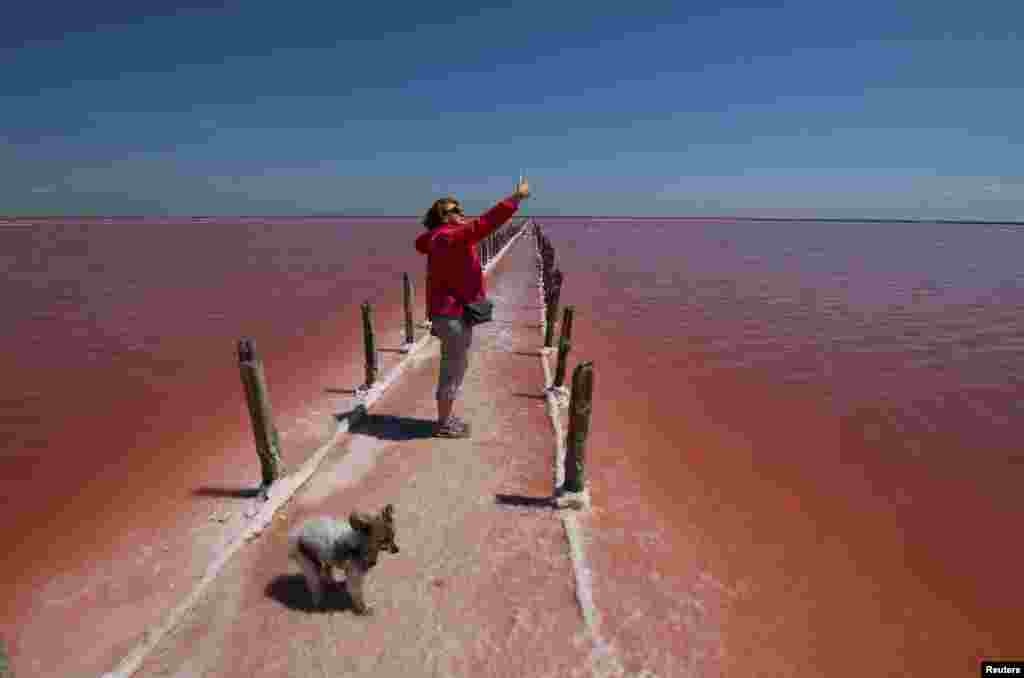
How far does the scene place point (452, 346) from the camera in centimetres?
575

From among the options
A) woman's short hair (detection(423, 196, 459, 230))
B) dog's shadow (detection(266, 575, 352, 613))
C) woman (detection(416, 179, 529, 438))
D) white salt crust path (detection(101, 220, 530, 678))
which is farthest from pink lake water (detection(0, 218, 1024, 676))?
woman's short hair (detection(423, 196, 459, 230))

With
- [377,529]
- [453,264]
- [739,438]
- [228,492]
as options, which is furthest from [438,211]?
[739,438]

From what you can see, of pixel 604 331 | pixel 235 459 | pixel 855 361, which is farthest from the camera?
pixel 604 331

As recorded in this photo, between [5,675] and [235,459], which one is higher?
[5,675]

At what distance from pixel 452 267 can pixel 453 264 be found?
1.3 inches

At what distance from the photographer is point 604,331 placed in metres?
16.9

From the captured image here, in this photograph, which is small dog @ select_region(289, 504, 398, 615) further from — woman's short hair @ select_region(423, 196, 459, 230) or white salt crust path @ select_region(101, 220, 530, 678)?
woman's short hair @ select_region(423, 196, 459, 230)

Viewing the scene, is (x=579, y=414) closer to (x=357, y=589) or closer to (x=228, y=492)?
(x=357, y=589)

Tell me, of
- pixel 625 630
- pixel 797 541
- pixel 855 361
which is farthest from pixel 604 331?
pixel 625 630

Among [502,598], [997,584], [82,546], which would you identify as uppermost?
[502,598]

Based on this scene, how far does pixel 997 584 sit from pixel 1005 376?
1001 centimetres

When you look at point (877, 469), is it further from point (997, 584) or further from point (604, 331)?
point (604, 331)

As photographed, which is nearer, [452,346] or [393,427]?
[452,346]

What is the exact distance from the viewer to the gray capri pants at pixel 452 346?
18.3 ft
